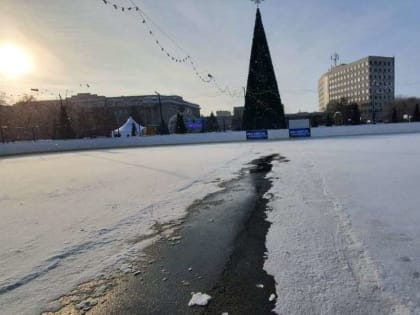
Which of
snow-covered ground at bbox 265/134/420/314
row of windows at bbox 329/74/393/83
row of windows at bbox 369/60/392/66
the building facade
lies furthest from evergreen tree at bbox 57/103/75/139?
row of windows at bbox 369/60/392/66

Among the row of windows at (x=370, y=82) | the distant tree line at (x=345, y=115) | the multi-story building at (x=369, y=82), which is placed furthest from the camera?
the row of windows at (x=370, y=82)


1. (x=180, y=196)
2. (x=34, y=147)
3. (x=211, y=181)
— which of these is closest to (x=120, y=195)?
(x=180, y=196)

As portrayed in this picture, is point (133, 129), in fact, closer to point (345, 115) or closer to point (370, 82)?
point (345, 115)

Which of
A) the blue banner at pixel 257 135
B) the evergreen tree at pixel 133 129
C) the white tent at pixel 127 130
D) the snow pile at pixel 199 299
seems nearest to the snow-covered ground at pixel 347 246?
the snow pile at pixel 199 299

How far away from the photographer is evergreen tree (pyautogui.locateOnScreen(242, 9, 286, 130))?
103 ft

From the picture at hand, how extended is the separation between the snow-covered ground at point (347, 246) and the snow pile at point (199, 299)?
688mm

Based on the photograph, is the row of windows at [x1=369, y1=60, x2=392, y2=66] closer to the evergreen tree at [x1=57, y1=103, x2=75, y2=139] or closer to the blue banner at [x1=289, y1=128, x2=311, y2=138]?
the blue banner at [x1=289, y1=128, x2=311, y2=138]

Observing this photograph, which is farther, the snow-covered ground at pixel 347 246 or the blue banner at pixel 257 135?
the blue banner at pixel 257 135

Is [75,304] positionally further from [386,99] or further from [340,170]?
[386,99]

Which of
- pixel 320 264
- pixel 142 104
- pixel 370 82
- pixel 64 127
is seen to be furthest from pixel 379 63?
pixel 320 264

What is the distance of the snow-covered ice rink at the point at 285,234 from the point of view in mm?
3041

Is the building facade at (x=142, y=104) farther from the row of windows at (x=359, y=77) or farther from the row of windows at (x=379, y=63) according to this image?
the row of windows at (x=379, y=63)

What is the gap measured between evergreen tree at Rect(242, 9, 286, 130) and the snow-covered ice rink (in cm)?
2299

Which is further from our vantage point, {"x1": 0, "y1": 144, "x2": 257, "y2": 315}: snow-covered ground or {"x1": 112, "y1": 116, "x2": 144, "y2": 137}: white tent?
{"x1": 112, "y1": 116, "x2": 144, "y2": 137}: white tent
